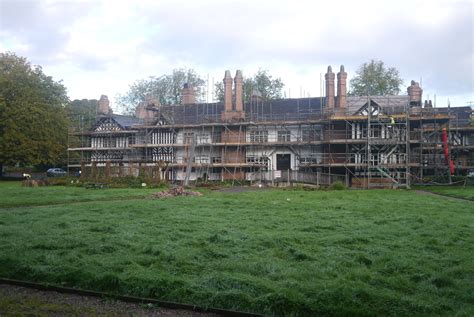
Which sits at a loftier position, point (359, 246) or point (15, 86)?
point (15, 86)

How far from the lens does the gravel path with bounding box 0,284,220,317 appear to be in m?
6.77

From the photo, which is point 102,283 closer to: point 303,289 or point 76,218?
point 303,289

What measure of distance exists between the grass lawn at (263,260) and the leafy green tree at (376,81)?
53.3 m

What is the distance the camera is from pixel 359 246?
417 inches

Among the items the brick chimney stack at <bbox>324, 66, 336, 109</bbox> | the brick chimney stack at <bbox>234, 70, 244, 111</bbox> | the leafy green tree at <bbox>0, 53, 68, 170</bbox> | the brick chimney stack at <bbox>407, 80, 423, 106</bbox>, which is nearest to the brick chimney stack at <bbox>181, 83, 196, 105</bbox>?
the brick chimney stack at <bbox>234, 70, 244, 111</bbox>

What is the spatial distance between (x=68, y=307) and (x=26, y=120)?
50438mm

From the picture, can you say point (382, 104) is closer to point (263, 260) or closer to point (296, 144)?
point (296, 144)

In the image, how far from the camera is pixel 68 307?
23.0 ft

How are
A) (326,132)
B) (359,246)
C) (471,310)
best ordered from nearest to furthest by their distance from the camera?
(471,310)
(359,246)
(326,132)

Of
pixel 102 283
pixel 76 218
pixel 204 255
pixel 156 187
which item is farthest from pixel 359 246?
pixel 156 187

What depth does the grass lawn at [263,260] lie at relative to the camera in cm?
709

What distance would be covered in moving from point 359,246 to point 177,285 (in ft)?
15.1

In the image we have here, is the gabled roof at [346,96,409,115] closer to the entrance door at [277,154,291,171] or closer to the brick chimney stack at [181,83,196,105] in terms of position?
the entrance door at [277,154,291,171]

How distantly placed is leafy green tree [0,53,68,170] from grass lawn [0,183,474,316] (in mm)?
39341
